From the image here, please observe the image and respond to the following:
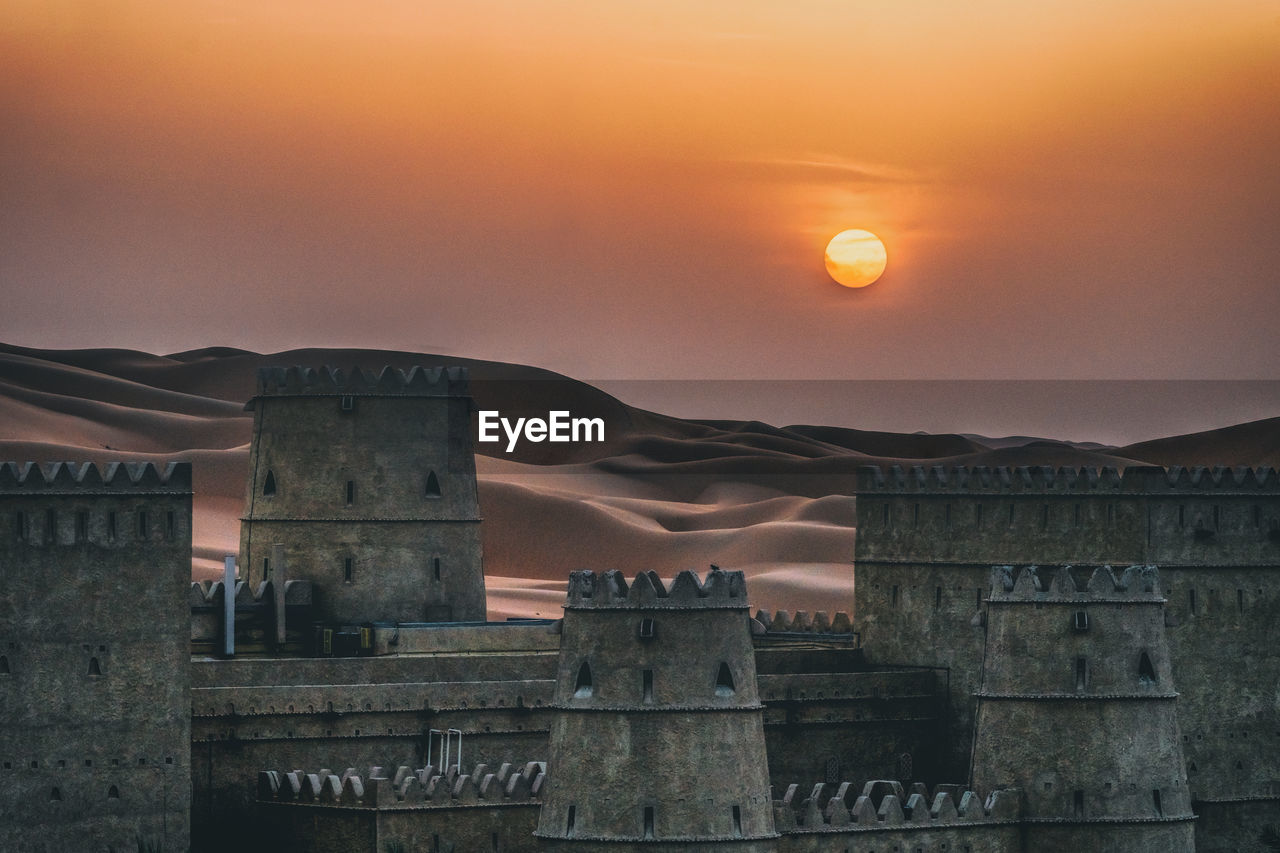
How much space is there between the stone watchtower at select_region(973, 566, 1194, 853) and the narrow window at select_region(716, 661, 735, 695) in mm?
8922

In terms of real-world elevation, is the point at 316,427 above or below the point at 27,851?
above

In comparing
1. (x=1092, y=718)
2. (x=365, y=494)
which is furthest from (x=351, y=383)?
(x=1092, y=718)

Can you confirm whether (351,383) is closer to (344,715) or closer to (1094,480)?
(344,715)

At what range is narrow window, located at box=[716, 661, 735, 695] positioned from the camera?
5109cm

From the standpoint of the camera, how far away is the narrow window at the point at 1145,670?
189ft

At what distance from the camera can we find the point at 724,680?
51.2 metres

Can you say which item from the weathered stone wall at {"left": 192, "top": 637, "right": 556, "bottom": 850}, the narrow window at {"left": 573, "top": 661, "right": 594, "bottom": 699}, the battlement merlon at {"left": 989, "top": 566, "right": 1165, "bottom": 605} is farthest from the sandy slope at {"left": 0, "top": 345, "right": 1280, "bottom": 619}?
the narrow window at {"left": 573, "top": 661, "right": 594, "bottom": 699}

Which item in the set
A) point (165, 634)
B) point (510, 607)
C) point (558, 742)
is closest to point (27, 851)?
point (165, 634)

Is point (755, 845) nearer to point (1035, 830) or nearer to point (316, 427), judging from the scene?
point (1035, 830)

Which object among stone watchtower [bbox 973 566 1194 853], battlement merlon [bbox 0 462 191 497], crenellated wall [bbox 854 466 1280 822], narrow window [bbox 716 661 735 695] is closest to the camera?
narrow window [bbox 716 661 735 695]

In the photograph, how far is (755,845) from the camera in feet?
168

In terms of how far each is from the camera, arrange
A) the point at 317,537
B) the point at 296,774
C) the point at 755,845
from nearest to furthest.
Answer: the point at 755,845
the point at 296,774
the point at 317,537

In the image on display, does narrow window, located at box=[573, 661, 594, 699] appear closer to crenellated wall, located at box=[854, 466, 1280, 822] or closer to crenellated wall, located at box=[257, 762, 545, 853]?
crenellated wall, located at box=[257, 762, 545, 853]

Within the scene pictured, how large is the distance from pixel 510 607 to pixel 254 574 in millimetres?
68582
